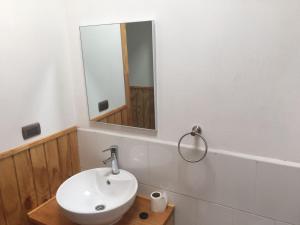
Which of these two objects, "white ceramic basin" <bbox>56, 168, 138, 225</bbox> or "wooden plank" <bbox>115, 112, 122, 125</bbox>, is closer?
"white ceramic basin" <bbox>56, 168, 138, 225</bbox>

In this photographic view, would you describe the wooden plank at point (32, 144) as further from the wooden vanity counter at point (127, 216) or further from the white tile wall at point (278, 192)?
the white tile wall at point (278, 192)

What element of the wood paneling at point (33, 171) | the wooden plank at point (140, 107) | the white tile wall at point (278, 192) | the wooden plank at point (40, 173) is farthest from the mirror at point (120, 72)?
the white tile wall at point (278, 192)

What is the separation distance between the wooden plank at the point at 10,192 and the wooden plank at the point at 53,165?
8.9 inches

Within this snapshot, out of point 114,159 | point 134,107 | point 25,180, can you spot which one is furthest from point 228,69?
point 25,180

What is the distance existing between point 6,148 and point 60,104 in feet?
1.40

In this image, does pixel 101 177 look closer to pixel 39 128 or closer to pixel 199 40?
pixel 39 128

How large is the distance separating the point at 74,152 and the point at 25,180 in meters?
0.39

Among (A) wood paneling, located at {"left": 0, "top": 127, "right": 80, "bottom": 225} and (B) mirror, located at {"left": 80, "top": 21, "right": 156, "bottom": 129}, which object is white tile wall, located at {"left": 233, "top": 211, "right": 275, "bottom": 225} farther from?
(A) wood paneling, located at {"left": 0, "top": 127, "right": 80, "bottom": 225}

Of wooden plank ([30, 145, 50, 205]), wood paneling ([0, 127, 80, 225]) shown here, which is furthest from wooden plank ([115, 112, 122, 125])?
wooden plank ([30, 145, 50, 205])

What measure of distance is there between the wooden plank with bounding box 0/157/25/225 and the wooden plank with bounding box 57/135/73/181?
1.06 feet

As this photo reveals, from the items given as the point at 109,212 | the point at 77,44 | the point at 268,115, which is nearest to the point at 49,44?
the point at 77,44

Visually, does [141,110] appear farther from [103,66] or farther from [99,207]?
[99,207]

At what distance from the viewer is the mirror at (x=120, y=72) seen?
138cm

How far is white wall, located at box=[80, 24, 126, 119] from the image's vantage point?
1.49 m
